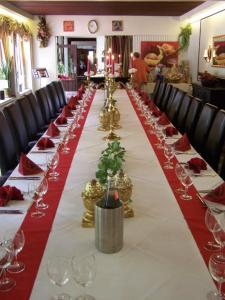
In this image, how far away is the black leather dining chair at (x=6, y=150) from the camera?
9.84 ft

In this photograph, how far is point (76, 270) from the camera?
1166 mm

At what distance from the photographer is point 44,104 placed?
17.7ft

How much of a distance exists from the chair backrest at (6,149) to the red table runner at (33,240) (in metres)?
0.77

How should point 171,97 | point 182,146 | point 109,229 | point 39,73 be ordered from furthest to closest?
point 39,73, point 171,97, point 182,146, point 109,229

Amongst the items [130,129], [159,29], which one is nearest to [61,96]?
[130,129]

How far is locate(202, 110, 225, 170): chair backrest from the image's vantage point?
311cm

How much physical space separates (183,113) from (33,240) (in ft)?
11.0

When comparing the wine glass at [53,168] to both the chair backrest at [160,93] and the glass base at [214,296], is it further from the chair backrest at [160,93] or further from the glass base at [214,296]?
the chair backrest at [160,93]

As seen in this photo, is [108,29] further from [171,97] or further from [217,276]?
[217,276]

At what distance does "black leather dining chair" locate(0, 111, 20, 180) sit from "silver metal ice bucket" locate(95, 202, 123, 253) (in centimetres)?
161

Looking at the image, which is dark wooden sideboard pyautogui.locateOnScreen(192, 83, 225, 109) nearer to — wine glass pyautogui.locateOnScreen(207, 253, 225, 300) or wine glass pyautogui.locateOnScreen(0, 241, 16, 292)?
wine glass pyautogui.locateOnScreen(207, 253, 225, 300)

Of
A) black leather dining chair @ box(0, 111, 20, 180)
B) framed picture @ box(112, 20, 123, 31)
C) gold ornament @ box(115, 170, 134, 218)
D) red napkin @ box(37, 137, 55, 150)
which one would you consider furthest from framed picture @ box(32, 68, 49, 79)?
gold ornament @ box(115, 170, 134, 218)

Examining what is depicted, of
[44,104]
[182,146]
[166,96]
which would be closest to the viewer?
[182,146]

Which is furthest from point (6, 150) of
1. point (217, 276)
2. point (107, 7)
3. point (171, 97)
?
point (107, 7)
